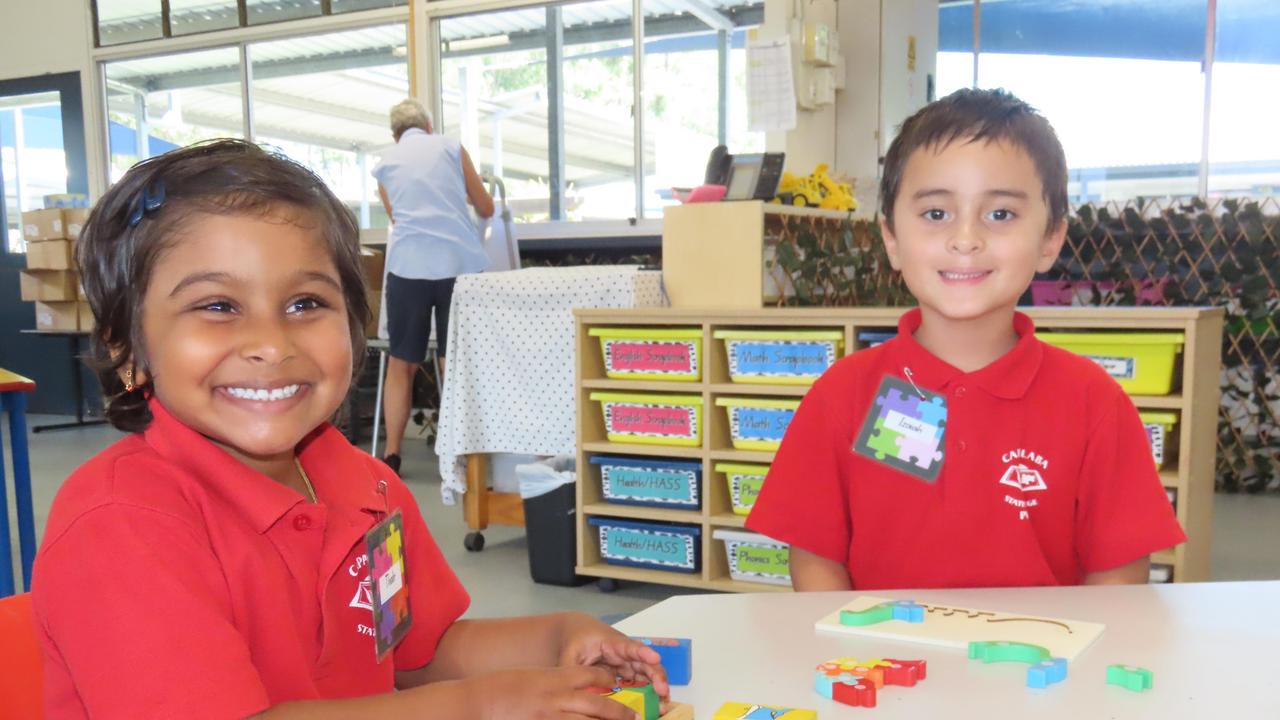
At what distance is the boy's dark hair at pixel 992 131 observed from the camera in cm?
113

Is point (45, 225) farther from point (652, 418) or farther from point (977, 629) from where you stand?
point (977, 629)

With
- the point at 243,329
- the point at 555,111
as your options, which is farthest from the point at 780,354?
the point at 555,111

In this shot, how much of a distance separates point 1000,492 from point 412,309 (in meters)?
2.97

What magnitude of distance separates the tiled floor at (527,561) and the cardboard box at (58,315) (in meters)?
1.64

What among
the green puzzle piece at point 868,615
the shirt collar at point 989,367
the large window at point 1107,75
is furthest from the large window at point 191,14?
the green puzzle piece at point 868,615

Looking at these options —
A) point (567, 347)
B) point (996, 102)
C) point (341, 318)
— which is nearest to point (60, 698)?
point (341, 318)

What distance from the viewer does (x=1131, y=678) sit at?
0.62 metres

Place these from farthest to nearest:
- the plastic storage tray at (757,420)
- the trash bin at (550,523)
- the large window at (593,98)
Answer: the large window at (593,98), the trash bin at (550,523), the plastic storage tray at (757,420)

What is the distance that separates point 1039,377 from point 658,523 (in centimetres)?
165

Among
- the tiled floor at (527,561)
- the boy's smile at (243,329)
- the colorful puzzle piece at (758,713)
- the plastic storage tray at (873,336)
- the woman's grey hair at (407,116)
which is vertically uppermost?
the woman's grey hair at (407,116)

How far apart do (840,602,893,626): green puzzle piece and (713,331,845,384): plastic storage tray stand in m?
1.63

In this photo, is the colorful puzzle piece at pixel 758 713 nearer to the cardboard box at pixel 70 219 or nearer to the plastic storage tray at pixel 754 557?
the plastic storage tray at pixel 754 557

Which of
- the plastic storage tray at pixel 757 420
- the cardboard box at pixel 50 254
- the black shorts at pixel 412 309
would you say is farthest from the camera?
the cardboard box at pixel 50 254

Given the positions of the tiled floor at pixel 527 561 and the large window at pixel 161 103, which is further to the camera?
the large window at pixel 161 103
